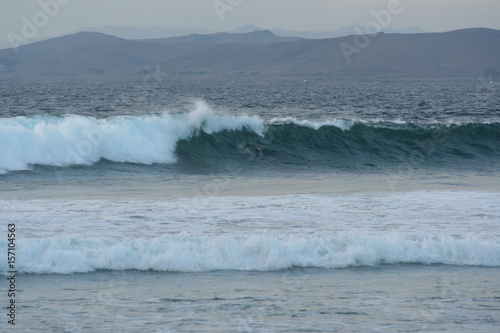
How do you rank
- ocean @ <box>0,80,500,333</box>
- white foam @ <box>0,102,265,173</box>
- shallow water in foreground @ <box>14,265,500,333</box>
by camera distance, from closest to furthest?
shallow water in foreground @ <box>14,265,500,333</box>
ocean @ <box>0,80,500,333</box>
white foam @ <box>0,102,265,173</box>

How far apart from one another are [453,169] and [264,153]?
6377mm

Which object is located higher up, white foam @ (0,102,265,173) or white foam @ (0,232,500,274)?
white foam @ (0,102,265,173)

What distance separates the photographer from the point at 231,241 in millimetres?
10000

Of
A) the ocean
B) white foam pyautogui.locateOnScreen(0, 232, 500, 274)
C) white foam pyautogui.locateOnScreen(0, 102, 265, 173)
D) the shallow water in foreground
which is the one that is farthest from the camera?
white foam pyautogui.locateOnScreen(0, 102, 265, 173)

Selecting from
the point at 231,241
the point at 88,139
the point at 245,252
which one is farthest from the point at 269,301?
the point at 88,139

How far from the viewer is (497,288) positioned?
8711mm

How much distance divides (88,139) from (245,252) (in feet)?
42.1

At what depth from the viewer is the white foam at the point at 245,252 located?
934 cm

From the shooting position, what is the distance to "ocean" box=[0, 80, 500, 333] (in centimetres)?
756

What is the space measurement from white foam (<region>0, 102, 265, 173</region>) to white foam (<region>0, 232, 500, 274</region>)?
9.29 metres

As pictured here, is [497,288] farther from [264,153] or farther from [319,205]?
[264,153]

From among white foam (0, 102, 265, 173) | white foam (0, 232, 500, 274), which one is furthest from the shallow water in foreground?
white foam (0, 102, 265, 173)

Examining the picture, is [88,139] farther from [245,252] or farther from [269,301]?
[269,301]

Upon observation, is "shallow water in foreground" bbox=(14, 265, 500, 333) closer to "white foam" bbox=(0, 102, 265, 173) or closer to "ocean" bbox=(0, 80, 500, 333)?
"ocean" bbox=(0, 80, 500, 333)
